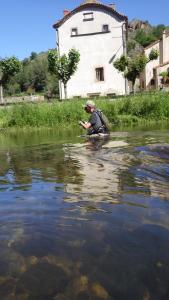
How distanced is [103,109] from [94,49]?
63.1ft

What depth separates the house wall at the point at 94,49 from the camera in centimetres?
4319

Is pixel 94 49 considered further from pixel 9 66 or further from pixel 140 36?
pixel 140 36

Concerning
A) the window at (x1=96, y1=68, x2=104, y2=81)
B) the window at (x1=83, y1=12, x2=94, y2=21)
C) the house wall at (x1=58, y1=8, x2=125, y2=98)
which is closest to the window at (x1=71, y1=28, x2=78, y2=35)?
the house wall at (x1=58, y1=8, x2=125, y2=98)

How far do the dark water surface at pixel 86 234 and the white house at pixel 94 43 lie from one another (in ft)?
116

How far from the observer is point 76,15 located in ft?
143

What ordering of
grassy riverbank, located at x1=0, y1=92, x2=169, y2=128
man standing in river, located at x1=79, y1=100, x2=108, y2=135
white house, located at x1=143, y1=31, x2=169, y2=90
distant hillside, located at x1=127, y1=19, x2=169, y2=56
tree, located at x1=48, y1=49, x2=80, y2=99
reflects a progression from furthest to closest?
distant hillside, located at x1=127, y1=19, x2=169, y2=56
white house, located at x1=143, y1=31, x2=169, y2=90
tree, located at x1=48, y1=49, x2=80, y2=99
grassy riverbank, located at x1=0, y1=92, x2=169, y2=128
man standing in river, located at x1=79, y1=100, x2=108, y2=135

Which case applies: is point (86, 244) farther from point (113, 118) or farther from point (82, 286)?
point (113, 118)

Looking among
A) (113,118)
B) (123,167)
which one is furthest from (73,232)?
(113,118)

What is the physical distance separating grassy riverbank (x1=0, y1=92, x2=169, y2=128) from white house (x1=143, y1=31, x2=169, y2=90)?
26622 mm

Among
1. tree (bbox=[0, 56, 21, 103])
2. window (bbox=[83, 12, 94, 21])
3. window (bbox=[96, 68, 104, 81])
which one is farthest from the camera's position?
window (bbox=[96, 68, 104, 81])

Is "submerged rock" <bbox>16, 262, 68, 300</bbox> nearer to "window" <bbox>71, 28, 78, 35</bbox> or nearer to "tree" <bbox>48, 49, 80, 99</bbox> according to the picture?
"tree" <bbox>48, 49, 80, 99</bbox>

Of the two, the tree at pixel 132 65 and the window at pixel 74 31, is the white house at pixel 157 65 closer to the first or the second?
the window at pixel 74 31

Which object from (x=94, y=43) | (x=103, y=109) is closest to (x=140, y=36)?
(x=94, y=43)

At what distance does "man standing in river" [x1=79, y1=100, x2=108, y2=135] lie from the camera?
14377mm
